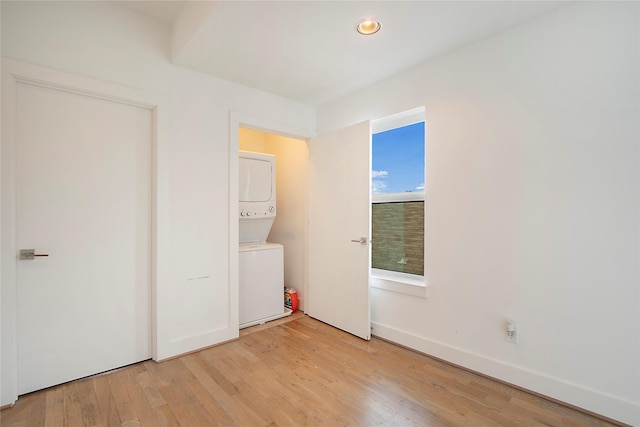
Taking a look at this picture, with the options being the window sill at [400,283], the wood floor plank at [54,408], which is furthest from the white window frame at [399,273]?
the wood floor plank at [54,408]

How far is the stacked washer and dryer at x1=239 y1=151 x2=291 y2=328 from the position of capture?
10.1 feet

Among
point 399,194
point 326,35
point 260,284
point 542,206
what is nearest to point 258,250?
point 260,284

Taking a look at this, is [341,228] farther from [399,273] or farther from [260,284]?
[260,284]

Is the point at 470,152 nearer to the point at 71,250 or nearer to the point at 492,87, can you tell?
the point at 492,87

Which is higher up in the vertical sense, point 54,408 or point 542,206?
point 542,206

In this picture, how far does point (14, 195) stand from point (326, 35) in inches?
86.9

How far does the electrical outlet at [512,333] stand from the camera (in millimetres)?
1940

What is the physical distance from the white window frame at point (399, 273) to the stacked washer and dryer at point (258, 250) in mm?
1114

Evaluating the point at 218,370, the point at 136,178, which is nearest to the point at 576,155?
the point at 218,370

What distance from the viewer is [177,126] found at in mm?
2402

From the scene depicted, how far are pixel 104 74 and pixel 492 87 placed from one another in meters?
2.72

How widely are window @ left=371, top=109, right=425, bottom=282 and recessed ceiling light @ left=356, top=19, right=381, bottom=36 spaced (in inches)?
32.7

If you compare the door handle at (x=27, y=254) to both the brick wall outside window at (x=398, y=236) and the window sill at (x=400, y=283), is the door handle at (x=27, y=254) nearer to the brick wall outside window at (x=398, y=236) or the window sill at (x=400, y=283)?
the window sill at (x=400, y=283)

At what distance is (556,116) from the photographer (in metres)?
1.80
